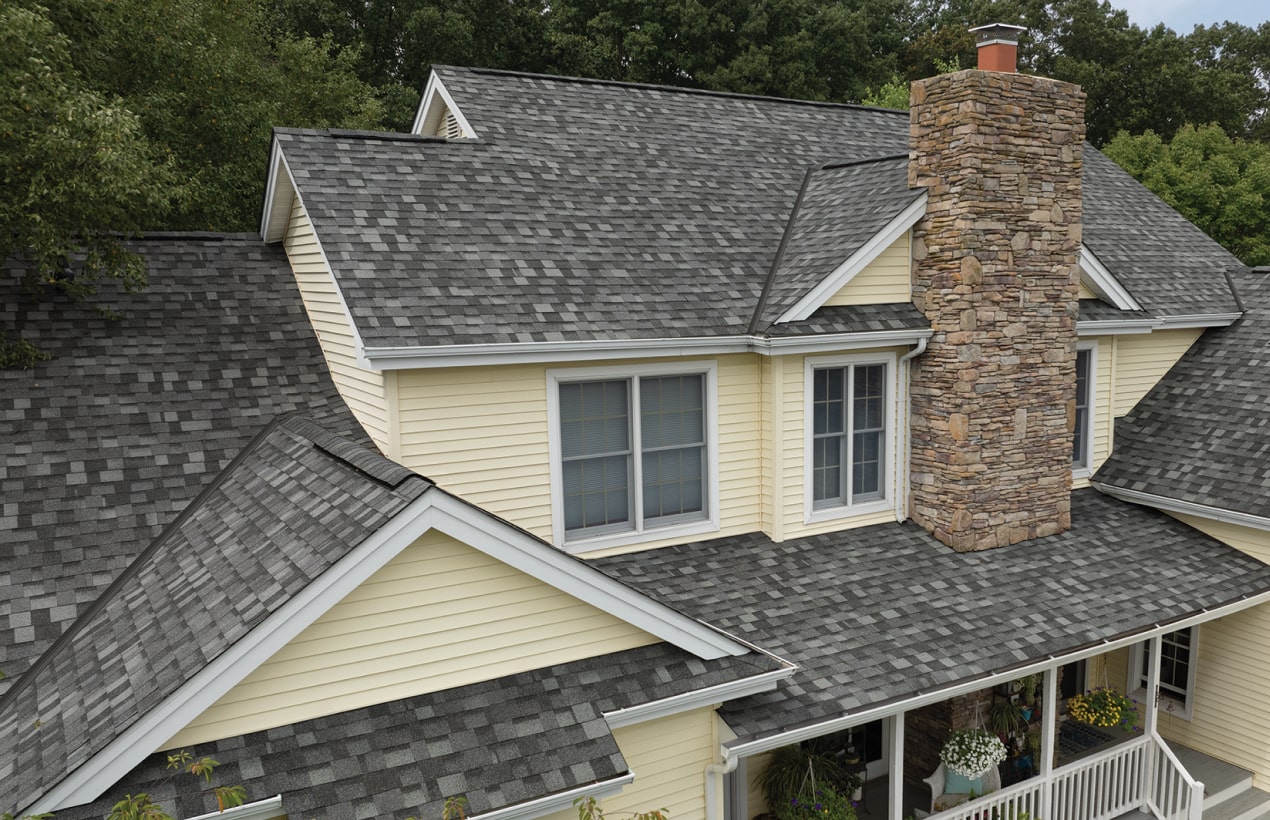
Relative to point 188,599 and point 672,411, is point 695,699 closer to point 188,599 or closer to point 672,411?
point 188,599

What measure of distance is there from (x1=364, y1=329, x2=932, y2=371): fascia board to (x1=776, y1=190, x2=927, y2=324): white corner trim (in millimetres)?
372

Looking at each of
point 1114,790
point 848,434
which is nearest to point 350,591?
point 848,434

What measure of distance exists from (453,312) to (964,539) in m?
6.95

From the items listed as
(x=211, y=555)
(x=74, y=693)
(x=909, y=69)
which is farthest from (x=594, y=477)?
(x=909, y=69)

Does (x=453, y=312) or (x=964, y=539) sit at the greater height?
(x=453, y=312)

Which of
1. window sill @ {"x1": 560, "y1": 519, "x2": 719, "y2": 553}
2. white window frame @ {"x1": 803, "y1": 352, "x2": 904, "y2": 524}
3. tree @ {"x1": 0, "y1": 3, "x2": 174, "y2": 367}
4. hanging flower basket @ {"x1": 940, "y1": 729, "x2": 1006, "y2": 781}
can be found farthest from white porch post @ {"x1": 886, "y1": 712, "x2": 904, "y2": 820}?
tree @ {"x1": 0, "y1": 3, "x2": 174, "y2": 367}

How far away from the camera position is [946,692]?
9.45 m

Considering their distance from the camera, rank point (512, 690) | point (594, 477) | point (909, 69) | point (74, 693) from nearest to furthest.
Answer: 1. point (74, 693)
2. point (512, 690)
3. point (594, 477)
4. point (909, 69)

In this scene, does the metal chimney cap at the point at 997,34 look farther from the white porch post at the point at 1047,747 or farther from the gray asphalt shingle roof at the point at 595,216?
the white porch post at the point at 1047,747

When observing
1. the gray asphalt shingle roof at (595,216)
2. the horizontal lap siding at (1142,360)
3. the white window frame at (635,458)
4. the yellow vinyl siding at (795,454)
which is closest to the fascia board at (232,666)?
the gray asphalt shingle roof at (595,216)

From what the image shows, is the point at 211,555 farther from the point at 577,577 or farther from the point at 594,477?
the point at 594,477

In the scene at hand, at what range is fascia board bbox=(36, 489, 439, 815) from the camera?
5.88 metres

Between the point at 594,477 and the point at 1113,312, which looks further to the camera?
the point at 1113,312

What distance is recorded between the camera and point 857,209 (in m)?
12.5
